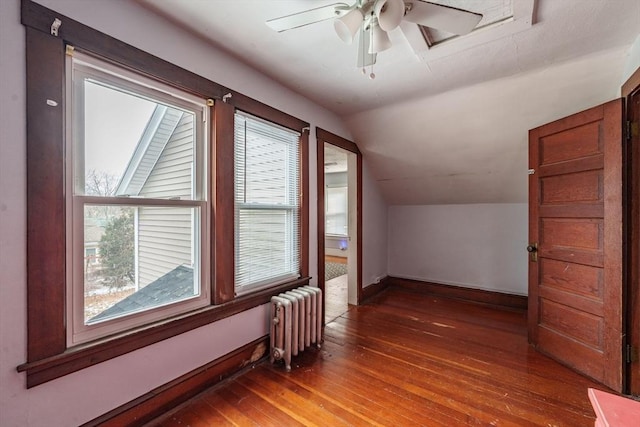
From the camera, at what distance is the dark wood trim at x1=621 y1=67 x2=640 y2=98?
1.79m

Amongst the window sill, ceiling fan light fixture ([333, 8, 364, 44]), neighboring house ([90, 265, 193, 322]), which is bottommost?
the window sill

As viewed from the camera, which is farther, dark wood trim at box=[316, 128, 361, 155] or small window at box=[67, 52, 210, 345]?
dark wood trim at box=[316, 128, 361, 155]

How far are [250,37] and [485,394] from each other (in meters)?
2.94

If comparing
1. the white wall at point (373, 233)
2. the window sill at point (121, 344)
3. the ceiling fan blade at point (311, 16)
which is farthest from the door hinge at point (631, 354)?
the ceiling fan blade at point (311, 16)

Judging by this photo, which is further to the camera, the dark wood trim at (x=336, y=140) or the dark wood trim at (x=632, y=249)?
the dark wood trim at (x=336, y=140)

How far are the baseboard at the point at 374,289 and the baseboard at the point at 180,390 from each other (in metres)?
1.87

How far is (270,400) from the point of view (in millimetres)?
1824

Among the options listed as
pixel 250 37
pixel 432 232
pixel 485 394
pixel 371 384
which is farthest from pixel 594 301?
pixel 250 37

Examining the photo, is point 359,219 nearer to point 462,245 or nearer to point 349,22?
point 462,245

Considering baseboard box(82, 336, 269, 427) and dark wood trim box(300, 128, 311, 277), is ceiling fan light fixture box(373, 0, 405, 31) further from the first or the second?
A: baseboard box(82, 336, 269, 427)

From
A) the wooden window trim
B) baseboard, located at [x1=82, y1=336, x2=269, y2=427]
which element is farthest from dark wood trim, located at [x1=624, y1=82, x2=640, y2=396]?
the wooden window trim

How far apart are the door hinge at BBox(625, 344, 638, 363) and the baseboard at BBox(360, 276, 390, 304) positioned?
2436 millimetres

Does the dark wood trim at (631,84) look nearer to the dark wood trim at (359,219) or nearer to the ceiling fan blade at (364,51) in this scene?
the ceiling fan blade at (364,51)

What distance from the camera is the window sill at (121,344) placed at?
48.9 inches
